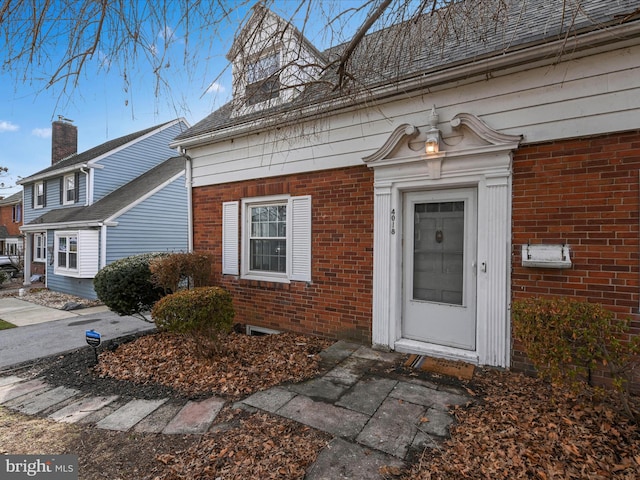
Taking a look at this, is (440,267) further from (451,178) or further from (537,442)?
(537,442)

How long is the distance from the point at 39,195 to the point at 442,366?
18.9 metres

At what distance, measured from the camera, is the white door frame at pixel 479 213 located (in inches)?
145

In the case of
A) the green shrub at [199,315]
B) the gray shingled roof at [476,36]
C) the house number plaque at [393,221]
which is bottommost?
the green shrub at [199,315]

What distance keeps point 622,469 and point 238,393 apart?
122 inches

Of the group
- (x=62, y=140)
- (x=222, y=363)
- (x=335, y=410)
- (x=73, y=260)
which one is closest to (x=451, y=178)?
(x=335, y=410)

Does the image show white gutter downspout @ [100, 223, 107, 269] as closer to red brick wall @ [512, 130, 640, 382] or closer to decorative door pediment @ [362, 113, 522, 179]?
decorative door pediment @ [362, 113, 522, 179]

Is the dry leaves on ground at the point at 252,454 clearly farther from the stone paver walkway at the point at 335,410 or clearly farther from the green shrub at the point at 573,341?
the green shrub at the point at 573,341

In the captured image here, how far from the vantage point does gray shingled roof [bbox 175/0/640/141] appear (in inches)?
126

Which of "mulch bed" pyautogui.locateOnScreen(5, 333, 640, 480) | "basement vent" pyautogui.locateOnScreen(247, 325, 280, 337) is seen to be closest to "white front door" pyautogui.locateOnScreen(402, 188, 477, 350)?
"mulch bed" pyautogui.locateOnScreen(5, 333, 640, 480)

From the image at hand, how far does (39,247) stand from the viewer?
48.5 ft

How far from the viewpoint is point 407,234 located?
173 inches

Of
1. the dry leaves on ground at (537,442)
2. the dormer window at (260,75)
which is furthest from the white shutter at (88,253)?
the dry leaves on ground at (537,442)
